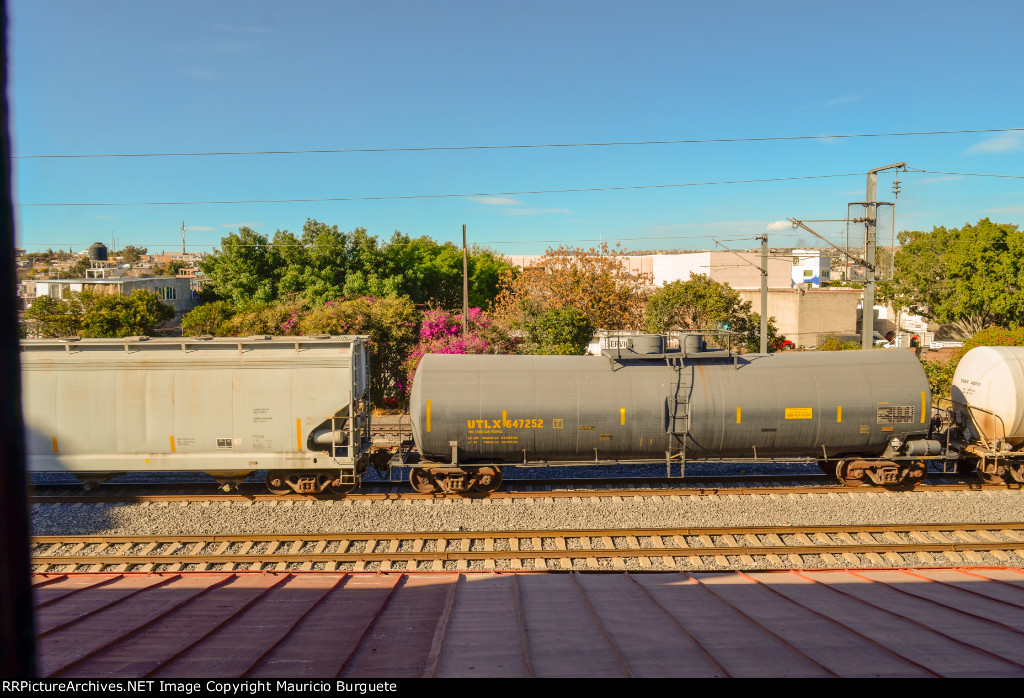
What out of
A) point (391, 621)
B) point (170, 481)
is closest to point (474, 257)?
point (170, 481)

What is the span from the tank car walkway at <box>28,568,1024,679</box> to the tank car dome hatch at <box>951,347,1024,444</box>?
26.8 ft

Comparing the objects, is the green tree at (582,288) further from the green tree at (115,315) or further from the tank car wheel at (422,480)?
the green tree at (115,315)

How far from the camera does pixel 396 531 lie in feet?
43.9

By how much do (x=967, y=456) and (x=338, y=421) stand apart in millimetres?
17525

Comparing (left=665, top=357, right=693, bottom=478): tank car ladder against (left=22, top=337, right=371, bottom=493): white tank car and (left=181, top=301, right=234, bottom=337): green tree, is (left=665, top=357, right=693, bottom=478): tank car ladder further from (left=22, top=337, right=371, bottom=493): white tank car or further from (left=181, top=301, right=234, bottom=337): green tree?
(left=181, top=301, right=234, bottom=337): green tree

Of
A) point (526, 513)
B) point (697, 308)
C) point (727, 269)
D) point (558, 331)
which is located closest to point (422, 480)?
point (526, 513)

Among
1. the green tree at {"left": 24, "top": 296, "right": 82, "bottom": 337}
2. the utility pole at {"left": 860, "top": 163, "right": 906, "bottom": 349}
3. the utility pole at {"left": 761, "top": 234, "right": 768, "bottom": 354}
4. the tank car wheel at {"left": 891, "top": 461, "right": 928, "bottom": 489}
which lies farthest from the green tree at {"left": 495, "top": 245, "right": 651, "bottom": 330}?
the green tree at {"left": 24, "top": 296, "right": 82, "bottom": 337}

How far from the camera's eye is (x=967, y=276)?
141ft

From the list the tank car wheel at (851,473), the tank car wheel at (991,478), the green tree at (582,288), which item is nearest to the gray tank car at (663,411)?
the tank car wheel at (851,473)

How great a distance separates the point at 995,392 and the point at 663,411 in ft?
31.0

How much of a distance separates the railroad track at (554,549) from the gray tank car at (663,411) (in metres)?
2.20

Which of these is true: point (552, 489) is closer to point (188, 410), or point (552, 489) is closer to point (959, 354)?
point (188, 410)

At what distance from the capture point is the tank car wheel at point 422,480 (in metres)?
14.9
